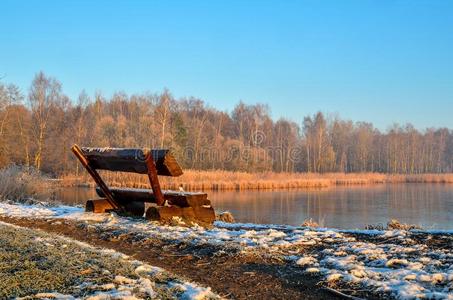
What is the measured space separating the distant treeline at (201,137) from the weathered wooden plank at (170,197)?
21.4 m

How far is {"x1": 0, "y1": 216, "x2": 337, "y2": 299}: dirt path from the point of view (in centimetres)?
454

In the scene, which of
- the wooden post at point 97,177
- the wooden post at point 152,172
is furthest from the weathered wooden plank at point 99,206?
the wooden post at point 152,172

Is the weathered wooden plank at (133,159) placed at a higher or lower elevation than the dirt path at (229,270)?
higher

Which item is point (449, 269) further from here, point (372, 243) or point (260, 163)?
point (260, 163)

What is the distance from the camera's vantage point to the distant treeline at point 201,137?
41.2m

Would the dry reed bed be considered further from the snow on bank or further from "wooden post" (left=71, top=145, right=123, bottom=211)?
the snow on bank

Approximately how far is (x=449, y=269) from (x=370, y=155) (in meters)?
82.8

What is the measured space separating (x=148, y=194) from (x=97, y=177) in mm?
1371

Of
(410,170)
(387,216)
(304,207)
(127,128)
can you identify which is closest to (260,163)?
(127,128)

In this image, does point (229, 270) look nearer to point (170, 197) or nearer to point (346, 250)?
point (346, 250)

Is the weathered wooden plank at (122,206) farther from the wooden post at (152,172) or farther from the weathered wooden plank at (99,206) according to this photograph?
the wooden post at (152,172)

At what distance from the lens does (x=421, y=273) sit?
4918 millimetres

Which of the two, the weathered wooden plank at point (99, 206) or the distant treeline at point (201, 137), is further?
the distant treeline at point (201, 137)

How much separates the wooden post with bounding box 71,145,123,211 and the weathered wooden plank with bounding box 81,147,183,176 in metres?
0.12
